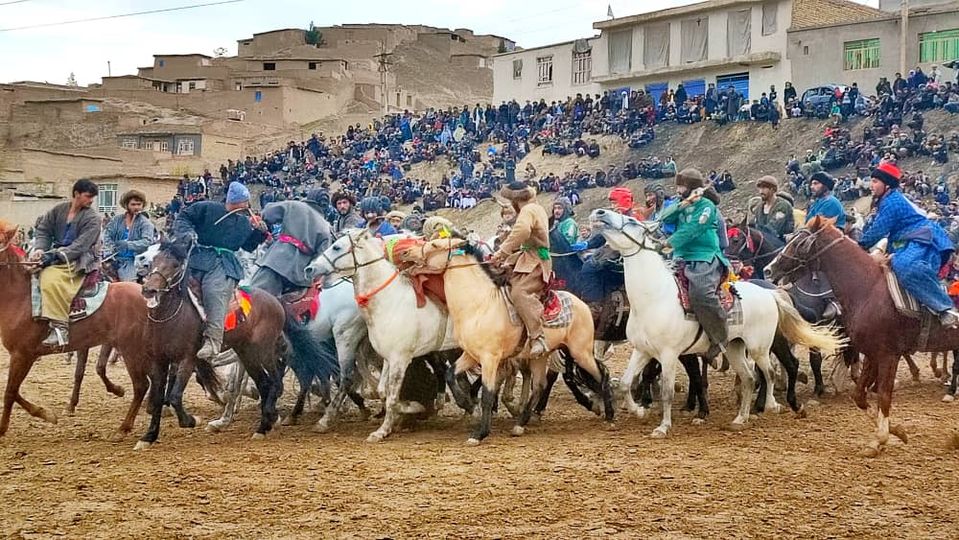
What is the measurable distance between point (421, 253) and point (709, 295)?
2.61 meters

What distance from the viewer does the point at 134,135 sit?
52.5 m

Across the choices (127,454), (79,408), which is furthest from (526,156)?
(127,454)

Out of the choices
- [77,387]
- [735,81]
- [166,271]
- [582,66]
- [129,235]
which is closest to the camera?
[166,271]

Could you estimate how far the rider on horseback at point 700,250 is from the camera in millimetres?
9266

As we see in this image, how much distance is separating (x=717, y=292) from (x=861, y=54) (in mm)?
29795

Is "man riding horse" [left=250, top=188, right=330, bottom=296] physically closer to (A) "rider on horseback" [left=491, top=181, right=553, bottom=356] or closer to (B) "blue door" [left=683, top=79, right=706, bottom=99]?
(A) "rider on horseback" [left=491, top=181, right=553, bottom=356]

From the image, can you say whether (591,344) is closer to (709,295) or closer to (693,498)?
(709,295)

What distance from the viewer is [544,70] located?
161 feet

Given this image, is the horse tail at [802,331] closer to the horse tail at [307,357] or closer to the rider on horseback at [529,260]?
the rider on horseback at [529,260]

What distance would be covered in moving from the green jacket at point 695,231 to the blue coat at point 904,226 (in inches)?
54.6

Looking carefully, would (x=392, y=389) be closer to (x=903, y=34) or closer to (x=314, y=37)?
(x=903, y=34)

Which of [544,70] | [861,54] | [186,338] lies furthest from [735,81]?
[186,338]

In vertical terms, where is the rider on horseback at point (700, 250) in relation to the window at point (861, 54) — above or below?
below

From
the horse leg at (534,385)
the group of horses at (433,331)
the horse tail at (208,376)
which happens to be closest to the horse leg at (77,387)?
the horse tail at (208,376)
